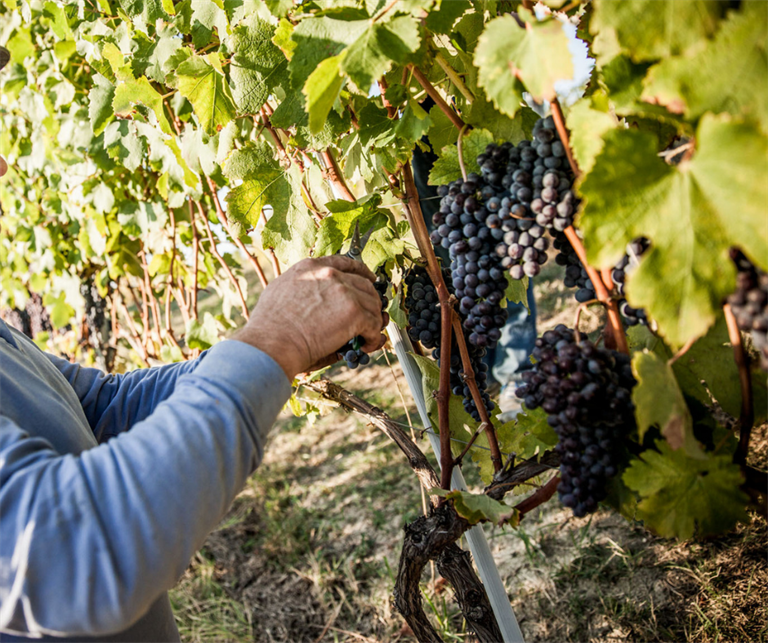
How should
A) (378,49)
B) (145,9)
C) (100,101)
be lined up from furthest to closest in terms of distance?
(100,101) → (145,9) → (378,49)

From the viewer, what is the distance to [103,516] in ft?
2.53

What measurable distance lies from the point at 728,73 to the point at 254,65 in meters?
0.93

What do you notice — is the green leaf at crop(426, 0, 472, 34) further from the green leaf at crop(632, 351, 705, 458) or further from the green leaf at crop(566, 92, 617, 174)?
the green leaf at crop(632, 351, 705, 458)

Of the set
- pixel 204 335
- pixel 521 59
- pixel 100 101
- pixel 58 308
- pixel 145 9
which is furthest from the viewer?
pixel 58 308

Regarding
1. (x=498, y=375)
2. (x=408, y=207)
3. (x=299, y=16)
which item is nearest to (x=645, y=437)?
(x=408, y=207)

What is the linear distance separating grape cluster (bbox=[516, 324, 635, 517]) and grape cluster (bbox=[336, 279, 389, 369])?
411 millimetres

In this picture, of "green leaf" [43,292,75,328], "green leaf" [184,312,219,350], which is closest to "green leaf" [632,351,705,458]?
"green leaf" [184,312,219,350]

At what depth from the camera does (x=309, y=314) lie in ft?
3.40

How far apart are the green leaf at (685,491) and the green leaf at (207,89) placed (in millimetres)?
1131

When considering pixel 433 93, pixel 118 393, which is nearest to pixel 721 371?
pixel 433 93

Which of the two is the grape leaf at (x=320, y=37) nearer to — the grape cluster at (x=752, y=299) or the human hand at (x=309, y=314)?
the human hand at (x=309, y=314)

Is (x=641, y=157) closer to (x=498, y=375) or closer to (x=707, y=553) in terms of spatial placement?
(x=707, y=553)

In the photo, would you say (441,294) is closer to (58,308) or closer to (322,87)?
(322,87)

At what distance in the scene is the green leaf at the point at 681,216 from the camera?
591mm
